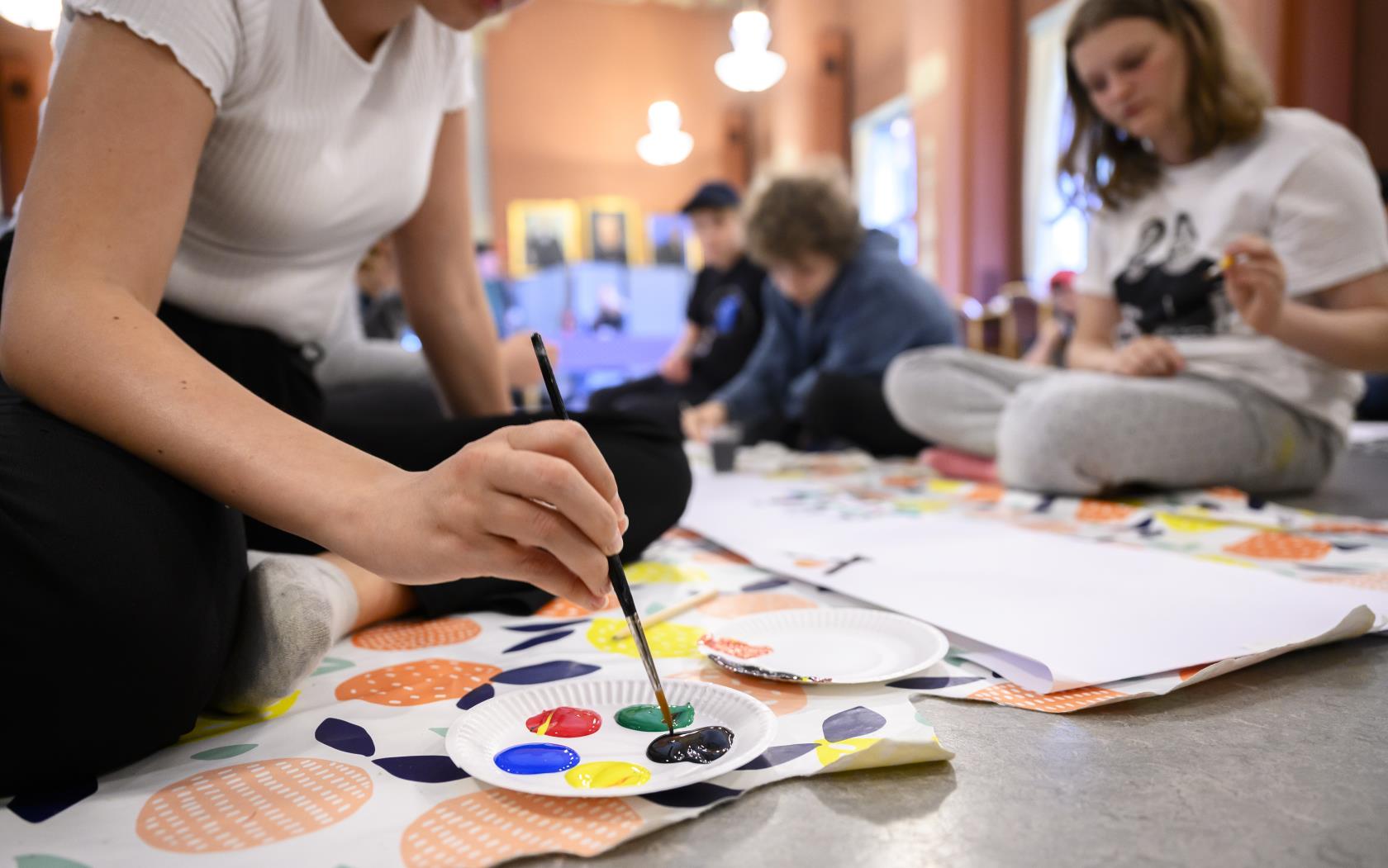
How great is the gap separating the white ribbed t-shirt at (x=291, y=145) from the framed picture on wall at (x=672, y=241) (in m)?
7.12

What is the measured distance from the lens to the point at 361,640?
916 millimetres

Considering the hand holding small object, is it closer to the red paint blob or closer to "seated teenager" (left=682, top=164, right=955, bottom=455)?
"seated teenager" (left=682, top=164, right=955, bottom=455)

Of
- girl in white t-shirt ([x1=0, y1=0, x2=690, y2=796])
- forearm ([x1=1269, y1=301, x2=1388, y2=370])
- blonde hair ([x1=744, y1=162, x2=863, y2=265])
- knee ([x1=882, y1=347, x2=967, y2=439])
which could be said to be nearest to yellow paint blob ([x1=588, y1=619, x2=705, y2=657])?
girl in white t-shirt ([x1=0, y1=0, x2=690, y2=796])

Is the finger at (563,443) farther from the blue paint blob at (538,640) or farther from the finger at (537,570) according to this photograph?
the blue paint blob at (538,640)

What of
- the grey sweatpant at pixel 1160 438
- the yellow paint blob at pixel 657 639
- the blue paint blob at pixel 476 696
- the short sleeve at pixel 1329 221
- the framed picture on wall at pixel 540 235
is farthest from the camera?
the framed picture on wall at pixel 540 235

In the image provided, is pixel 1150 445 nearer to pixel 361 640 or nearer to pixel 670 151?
pixel 361 640

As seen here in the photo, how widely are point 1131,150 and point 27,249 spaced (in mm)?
1743

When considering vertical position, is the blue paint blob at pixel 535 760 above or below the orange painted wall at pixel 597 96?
below

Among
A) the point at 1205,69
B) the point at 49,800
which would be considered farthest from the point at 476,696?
the point at 1205,69

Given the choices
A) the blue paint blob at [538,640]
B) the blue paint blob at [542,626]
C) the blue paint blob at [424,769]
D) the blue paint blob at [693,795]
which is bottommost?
the blue paint blob at [542,626]

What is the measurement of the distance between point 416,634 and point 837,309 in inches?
72.7

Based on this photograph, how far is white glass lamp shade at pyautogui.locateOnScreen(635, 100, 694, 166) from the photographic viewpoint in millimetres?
7629

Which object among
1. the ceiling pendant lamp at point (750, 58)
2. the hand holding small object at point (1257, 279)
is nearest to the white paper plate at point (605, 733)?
the hand holding small object at point (1257, 279)

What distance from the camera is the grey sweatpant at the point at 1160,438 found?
155 cm
